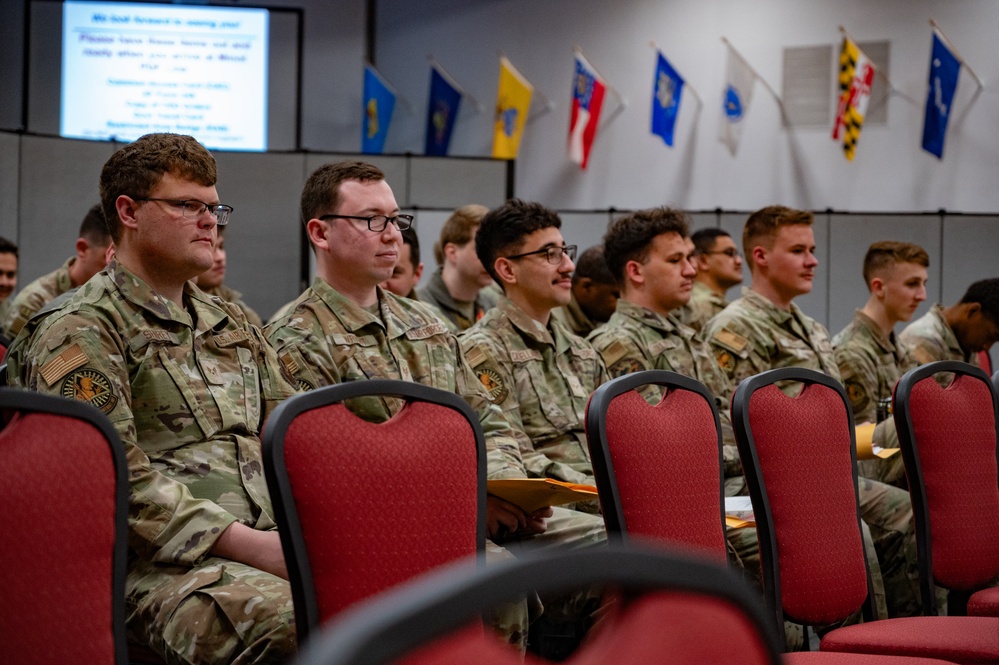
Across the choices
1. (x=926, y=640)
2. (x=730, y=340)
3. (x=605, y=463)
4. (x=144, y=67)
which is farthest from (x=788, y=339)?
(x=144, y=67)

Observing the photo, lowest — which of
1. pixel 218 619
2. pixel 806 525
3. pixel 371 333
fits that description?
pixel 218 619

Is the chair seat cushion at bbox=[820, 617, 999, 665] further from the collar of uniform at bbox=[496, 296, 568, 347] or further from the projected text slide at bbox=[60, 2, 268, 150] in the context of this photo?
the projected text slide at bbox=[60, 2, 268, 150]

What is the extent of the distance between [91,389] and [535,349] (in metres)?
1.64

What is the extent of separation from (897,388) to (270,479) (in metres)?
1.63

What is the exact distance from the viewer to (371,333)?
2.71 meters

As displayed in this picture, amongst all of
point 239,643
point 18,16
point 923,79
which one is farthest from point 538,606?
point 18,16

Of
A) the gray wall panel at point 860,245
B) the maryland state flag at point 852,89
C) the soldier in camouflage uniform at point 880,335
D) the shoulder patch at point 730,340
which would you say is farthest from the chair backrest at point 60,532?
the maryland state flag at point 852,89

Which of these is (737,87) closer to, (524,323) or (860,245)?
(860,245)

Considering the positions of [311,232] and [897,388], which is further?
[311,232]

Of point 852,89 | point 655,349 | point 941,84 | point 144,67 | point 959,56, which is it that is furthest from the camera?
point 144,67

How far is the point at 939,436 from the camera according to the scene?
259 cm

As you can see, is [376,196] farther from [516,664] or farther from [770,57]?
Answer: [770,57]

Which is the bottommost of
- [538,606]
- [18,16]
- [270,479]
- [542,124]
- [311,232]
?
[538,606]

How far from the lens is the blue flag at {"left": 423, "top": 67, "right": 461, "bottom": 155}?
10141 mm
